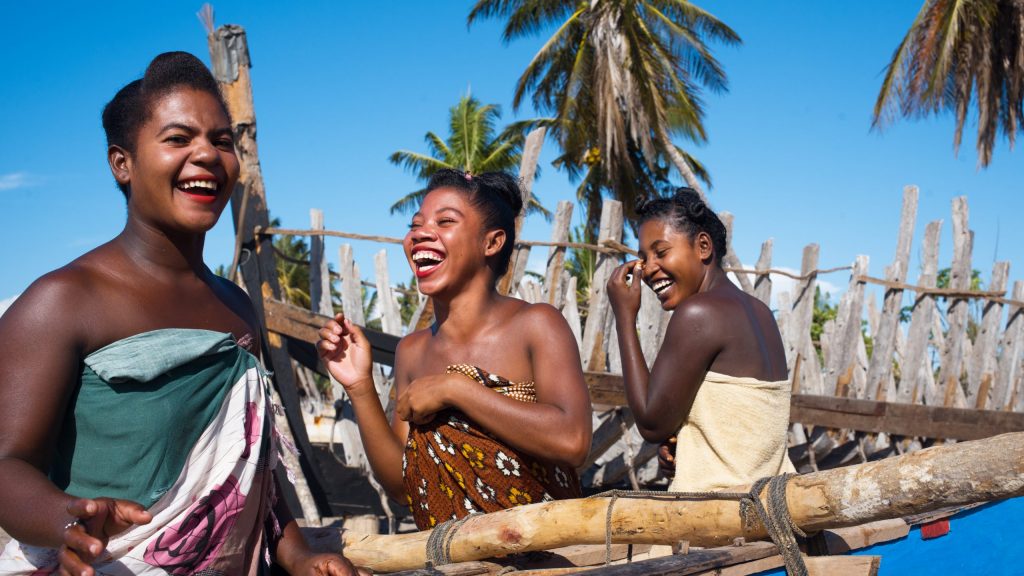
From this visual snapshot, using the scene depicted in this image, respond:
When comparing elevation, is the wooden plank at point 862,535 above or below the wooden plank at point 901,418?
above

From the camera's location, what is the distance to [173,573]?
1720 mm

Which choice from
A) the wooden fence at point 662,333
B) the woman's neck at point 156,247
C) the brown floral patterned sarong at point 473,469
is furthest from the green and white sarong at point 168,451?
the wooden fence at point 662,333

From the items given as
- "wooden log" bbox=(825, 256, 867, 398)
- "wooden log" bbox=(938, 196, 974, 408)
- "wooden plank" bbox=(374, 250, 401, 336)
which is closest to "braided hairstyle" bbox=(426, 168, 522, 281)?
"wooden plank" bbox=(374, 250, 401, 336)

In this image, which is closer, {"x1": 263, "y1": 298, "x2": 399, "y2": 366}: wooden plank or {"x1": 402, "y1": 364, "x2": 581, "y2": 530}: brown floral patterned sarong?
{"x1": 402, "y1": 364, "x2": 581, "y2": 530}: brown floral patterned sarong

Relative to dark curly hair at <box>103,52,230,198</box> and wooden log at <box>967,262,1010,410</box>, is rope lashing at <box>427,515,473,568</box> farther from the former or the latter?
wooden log at <box>967,262,1010,410</box>

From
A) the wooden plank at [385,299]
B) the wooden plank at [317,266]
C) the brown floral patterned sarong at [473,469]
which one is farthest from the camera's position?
the wooden plank at [385,299]

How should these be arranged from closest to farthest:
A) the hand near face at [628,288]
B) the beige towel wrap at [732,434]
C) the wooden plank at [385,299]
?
the beige towel wrap at [732,434]
the hand near face at [628,288]
the wooden plank at [385,299]

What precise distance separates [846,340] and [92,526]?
7962 mm

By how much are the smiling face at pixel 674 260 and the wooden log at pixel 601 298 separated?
2473 mm

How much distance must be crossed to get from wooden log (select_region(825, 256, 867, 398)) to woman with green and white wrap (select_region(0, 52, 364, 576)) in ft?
23.9

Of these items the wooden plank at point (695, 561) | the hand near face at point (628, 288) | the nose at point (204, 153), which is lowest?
the wooden plank at point (695, 561)

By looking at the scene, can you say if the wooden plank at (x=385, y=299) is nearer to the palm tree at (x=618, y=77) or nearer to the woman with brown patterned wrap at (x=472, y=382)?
the woman with brown patterned wrap at (x=472, y=382)

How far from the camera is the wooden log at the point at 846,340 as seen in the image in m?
8.34

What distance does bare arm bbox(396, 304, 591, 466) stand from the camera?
7.71 feet
